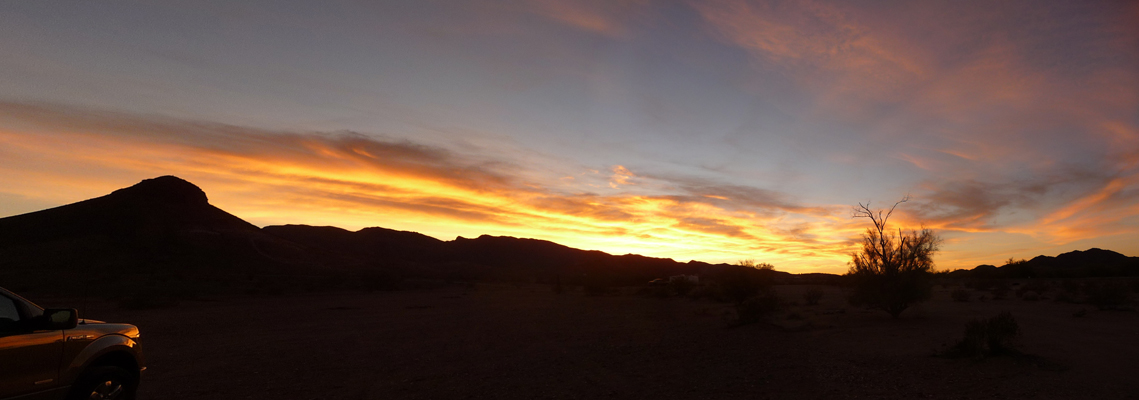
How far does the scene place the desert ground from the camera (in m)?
10.1

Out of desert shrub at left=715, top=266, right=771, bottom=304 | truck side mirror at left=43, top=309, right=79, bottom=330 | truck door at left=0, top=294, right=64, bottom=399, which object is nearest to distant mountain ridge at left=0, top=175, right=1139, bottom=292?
desert shrub at left=715, top=266, right=771, bottom=304

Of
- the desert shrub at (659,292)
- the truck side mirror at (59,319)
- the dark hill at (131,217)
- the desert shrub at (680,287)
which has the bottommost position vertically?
the truck side mirror at (59,319)

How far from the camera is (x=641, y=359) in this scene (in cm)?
1401

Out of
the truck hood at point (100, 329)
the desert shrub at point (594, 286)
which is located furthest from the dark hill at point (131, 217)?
the truck hood at point (100, 329)

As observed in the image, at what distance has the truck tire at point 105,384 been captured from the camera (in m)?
6.54

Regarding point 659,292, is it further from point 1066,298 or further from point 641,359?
point 641,359

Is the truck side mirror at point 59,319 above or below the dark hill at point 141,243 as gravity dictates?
below

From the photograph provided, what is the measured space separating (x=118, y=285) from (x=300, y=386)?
139 feet

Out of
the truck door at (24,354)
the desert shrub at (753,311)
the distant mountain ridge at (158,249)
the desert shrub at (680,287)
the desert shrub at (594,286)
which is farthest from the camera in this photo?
the desert shrub at (594,286)

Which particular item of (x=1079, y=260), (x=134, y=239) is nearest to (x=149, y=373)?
(x=134, y=239)

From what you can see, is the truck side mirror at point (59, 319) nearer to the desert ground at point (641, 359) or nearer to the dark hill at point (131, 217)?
the desert ground at point (641, 359)

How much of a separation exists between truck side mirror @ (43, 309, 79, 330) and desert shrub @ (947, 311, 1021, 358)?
15173 millimetres

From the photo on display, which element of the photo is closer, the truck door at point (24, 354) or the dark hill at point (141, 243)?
the truck door at point (24, 354)

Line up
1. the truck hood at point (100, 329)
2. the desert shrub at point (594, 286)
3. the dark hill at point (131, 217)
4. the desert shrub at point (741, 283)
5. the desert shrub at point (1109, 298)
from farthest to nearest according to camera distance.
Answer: the dark hill at point (131, 217), the desert shrub at point (594, 286), the desert shrub at point (741, 283), the desert shrub at point (1109, 298), the truck hood at point (100, 329)
